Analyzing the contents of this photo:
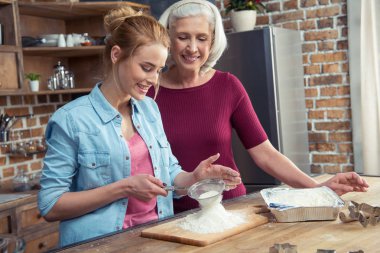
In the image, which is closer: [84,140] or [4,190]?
[84,140]

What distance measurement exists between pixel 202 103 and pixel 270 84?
65.5 inches

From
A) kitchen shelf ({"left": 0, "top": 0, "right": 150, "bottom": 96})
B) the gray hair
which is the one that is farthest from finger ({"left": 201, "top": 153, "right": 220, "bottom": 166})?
kitchen shelf ({"left": 0, "top": 0, "right": 150, "bottom": 96})

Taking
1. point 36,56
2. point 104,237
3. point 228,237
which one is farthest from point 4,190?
point 228,237

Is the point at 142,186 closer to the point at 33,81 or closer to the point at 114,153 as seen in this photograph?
the point at 114,153

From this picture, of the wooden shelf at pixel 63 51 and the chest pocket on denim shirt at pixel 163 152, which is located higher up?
the wooden shelf at pixel 63 51

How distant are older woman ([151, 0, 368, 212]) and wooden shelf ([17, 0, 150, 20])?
5.07 feet

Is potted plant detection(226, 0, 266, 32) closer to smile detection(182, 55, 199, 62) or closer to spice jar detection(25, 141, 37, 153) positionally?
spice jar detection(25, 141, 37, 153)

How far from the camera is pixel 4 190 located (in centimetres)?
330

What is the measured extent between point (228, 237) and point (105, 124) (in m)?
0.53

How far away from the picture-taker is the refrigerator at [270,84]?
12.8 ft

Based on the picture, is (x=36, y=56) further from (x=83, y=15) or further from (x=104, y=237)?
(x=104, y=237)

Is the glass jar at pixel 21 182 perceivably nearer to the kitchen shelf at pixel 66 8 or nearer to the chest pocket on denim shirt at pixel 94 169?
the kitchen shelf at pixel 66 8

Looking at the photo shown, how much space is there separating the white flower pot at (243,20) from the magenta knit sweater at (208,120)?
6.03ft

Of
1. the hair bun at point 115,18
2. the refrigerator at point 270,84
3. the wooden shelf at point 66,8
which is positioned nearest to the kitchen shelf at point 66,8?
the wooden shelf at point 66,8
